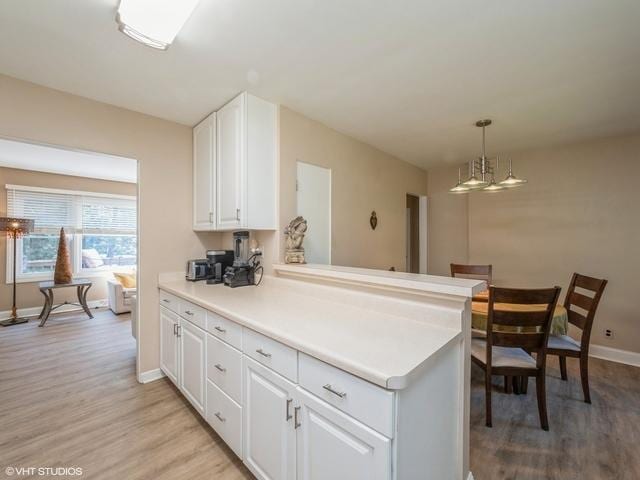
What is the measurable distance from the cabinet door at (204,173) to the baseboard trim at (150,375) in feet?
4.38

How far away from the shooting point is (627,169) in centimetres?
301

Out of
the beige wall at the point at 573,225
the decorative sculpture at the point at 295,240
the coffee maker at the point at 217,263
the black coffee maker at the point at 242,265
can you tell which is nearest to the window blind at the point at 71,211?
the coffee maker at the point at 217,263

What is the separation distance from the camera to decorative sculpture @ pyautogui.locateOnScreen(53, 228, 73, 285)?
447 centimetres

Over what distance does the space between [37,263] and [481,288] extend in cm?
655

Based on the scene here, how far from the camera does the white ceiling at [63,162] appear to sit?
11.8 ft

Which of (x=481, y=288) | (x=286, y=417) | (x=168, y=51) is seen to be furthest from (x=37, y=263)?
(x=481, y=288)

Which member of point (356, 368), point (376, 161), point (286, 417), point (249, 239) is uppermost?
point (376, 161)

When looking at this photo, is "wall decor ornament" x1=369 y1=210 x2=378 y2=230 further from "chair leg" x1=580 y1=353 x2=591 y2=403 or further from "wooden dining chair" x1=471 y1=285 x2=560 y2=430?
"chair leg" x1=580 y1=353 x2=591 y2=403

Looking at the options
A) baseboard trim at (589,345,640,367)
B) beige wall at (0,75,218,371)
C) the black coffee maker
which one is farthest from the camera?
baseboard trim at (589,345,640,367)

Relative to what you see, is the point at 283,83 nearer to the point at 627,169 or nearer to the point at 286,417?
the point at 286,417

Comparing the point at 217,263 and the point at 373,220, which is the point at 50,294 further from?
Answer: the point at 373,220

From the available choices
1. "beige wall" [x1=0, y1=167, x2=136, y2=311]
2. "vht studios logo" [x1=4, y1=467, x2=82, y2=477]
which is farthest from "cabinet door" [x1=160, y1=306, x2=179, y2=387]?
"beige wall" [x1=0, y1=167, x2=136, y2=311]

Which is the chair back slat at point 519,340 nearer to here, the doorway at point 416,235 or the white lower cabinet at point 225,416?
the white lower cabinet at point 225,416

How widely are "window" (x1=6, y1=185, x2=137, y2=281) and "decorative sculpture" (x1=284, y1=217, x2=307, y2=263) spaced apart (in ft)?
13.4
